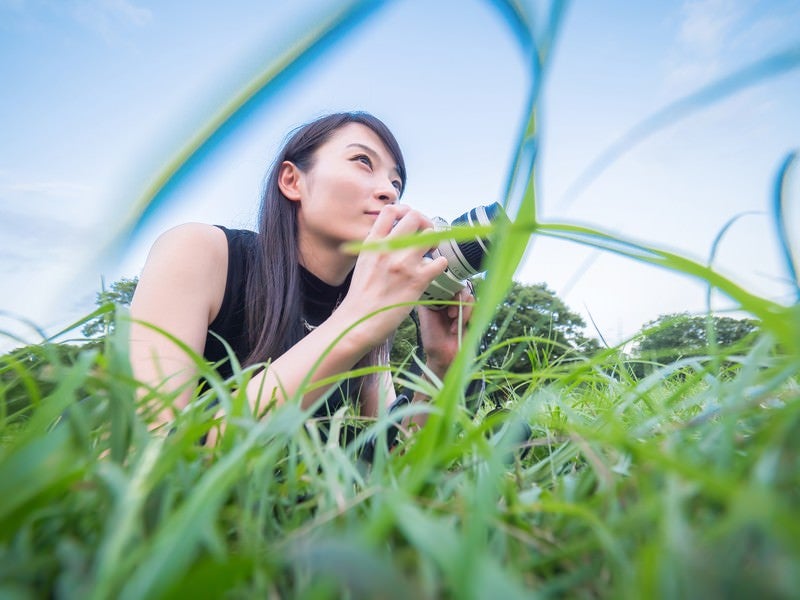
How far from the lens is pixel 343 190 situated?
4.45 ft

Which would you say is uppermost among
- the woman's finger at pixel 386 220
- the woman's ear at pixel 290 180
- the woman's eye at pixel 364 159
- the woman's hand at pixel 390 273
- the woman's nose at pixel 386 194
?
the woman's eye at pixel 364 159

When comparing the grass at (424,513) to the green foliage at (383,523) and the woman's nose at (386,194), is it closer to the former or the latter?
the green foliage at (383,523)

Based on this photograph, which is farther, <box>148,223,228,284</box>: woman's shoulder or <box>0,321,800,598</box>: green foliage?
<box>148,223,228,284</box>: woman's shoulder

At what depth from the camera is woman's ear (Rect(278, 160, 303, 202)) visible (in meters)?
1.48

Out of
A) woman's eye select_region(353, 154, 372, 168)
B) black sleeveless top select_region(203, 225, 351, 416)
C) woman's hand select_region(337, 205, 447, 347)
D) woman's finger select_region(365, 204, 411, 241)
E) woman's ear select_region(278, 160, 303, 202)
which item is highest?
woman's eye select_region(353, 154, 372, 168)

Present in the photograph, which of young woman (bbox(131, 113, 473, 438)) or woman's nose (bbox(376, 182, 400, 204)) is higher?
woman's nose (bbox(376, 182, 400, 204))

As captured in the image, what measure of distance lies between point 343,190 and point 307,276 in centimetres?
29

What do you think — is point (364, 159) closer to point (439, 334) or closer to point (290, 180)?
point (290, 180)

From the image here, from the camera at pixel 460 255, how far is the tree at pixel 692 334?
1.14 ft

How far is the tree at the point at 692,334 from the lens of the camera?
11.4 inches

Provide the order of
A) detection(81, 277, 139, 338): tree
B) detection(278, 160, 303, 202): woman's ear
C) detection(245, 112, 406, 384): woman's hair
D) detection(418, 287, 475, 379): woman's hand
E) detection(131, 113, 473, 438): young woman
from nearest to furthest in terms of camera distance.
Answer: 1. detection(81, 277, 139, 338): tree
2. detection(131, 113, 473, 438): young woman
3. detection(245, 112, 406, 384): woman's hair
4. detection(418, 287, 475, 379): woman's hand
5. detection(278, 160, 303, 202): woman's ear

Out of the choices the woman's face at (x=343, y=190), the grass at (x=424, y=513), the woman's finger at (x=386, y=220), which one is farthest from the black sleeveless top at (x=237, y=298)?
the grass at (x=424, y=513)

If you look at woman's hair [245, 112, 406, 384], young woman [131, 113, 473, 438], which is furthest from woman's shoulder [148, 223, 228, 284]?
woman's hair [245, 112, 406, 384]

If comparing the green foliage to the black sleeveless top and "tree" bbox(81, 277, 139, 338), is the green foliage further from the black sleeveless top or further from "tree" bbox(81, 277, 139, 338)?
the black sleeveless top
